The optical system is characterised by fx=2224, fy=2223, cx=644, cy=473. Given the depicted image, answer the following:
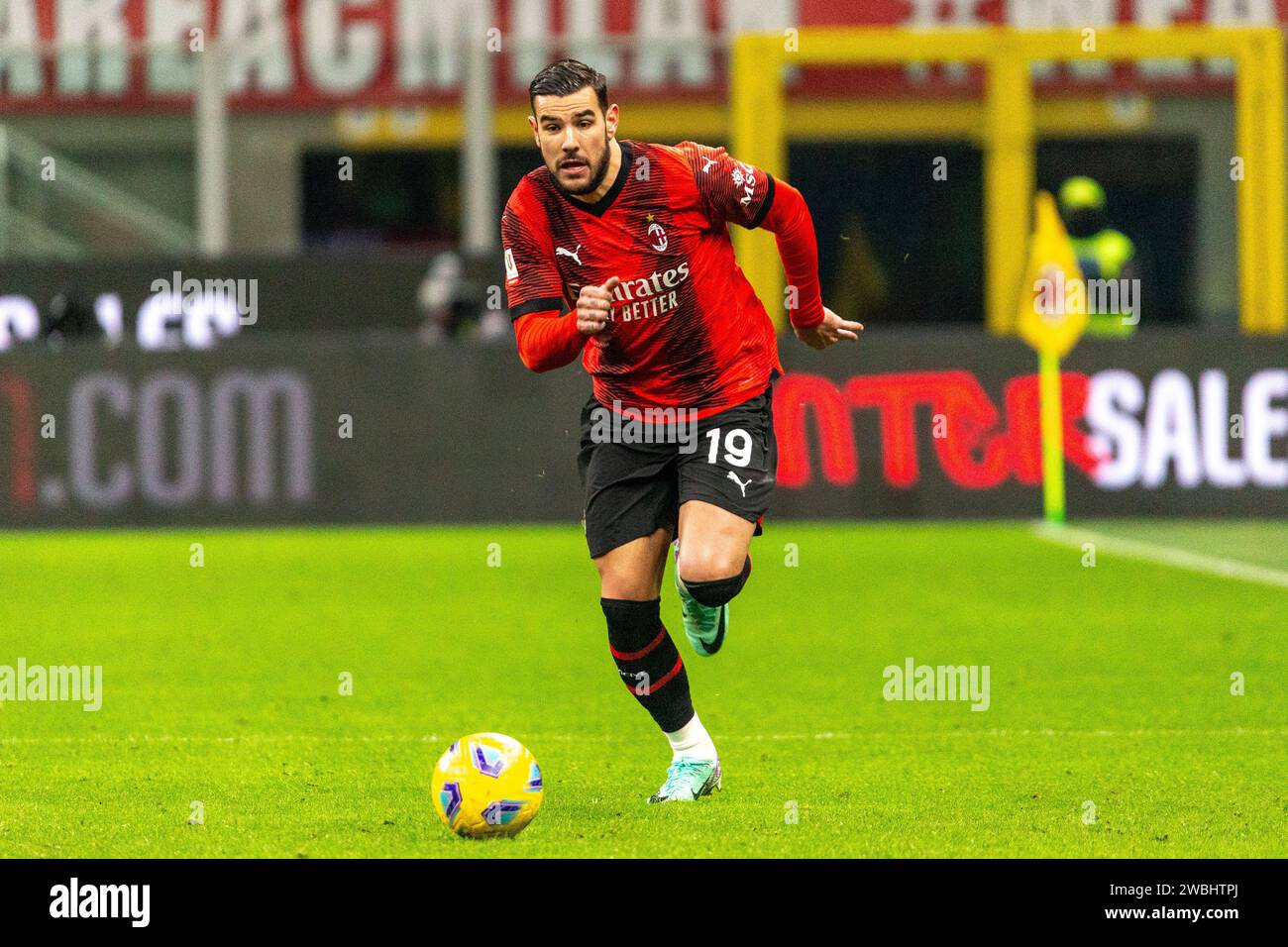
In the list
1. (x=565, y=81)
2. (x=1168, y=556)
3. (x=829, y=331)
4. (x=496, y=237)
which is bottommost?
(x=1168, y=556)

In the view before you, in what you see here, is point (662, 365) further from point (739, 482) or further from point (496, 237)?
point (496, 237)

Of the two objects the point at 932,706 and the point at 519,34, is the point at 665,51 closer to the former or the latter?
the point at 519,34

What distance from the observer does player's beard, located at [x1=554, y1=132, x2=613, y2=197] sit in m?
6.83

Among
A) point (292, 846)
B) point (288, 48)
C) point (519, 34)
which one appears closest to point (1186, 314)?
point (519, 34)

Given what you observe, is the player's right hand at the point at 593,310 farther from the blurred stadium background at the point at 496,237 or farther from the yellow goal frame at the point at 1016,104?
the yellow goal frame at the point at 1016,104

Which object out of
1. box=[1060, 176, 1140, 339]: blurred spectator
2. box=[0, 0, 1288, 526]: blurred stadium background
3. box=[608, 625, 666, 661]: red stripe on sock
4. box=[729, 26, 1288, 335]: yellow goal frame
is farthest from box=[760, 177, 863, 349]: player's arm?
box=[729, 26, 1288, 335]: yellow goal frame

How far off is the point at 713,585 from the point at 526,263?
1.17 metres

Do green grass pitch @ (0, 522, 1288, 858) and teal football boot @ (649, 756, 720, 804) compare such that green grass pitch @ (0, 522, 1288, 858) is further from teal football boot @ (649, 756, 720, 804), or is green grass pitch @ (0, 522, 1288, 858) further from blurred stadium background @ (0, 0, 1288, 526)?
blurred stadium background @ (0, 0, 1288, 526)

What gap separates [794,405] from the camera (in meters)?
17.4

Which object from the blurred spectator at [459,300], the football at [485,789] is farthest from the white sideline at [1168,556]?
the football at [485,789]

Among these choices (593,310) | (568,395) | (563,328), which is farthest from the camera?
(568,395)

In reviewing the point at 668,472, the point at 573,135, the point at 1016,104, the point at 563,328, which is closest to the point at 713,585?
the point at 668,472

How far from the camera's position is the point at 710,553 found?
6.93 m

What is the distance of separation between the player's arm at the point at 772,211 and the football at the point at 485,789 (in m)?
1.87
